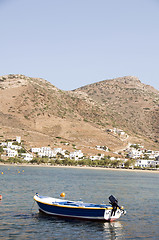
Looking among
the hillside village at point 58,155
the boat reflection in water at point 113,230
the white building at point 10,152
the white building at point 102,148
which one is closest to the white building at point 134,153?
the hillside village at point 58,155

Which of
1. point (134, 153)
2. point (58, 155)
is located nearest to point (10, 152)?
point (58, 155)

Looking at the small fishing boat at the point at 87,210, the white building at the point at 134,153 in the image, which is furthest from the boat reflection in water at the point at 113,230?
the white building at the point at 134,153

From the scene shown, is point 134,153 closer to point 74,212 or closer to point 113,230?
point 74,212

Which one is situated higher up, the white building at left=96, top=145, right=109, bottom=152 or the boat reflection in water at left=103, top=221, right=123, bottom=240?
the white building at left=96, top=145, right=109, bottom=152

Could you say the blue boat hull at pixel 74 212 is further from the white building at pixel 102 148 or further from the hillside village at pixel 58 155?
the white building at pixel 102 148

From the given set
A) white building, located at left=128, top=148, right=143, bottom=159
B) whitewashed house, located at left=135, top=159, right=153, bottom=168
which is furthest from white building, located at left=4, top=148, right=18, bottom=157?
whitewashed house, located at left=135, top=159, right=153, bottom=168

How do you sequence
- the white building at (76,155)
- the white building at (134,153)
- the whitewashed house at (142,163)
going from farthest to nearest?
the white building at (134,153)
the whitewashed house at (142,163)
the white building at (76,155)

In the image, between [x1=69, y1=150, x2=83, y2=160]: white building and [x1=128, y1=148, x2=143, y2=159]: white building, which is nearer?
[x1=69, y1=150, x2=83, y2=160]: white building

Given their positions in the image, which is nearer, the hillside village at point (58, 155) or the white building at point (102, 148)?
the hillside village at point (58, 155)

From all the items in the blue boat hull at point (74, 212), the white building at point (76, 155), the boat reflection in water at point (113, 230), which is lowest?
the boat reflection in water at point (113, 230)

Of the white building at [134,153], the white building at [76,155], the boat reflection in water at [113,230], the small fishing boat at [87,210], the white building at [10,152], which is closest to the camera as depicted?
the boat reflection in water at [113,230]

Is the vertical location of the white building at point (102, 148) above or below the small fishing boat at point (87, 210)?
above

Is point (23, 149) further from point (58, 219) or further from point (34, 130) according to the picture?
point (58, 219)

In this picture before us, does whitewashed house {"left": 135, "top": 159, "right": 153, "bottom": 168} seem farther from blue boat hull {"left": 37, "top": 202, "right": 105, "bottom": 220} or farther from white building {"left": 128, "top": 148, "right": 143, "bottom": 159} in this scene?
blue boat hull {"left": 37, "top": 202, "right": 105, "bottom": 220}
